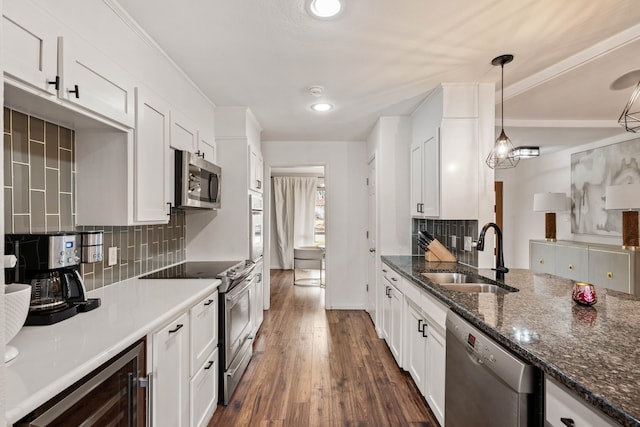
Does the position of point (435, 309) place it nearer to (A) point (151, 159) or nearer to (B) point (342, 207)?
(A) point (151, 159)

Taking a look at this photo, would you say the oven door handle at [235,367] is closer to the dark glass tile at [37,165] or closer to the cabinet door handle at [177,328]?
the cabinet door handle at [177,328]

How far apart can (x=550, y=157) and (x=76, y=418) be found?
5.06 m

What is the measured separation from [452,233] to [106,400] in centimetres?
278

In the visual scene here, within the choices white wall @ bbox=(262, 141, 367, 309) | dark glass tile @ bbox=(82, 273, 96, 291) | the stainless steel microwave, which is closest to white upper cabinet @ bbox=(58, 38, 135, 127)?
the stainless steel microwave

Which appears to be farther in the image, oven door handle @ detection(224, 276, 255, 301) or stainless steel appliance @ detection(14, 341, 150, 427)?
oven door handle @ detection(224, 276, 255, 301)

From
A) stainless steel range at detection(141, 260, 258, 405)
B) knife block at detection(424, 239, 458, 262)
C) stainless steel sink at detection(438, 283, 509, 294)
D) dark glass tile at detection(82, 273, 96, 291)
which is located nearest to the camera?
dark glass tile at detection(82, 273, 96, 291)

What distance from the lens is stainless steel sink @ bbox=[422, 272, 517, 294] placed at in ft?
6.60

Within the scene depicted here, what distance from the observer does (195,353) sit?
68.2 inches

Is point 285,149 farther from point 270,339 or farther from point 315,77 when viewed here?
point 270,339

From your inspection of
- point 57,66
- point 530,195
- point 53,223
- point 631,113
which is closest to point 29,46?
point 57,66

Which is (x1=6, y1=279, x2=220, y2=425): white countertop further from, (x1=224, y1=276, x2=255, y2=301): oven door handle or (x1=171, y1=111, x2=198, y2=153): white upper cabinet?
(x1=171, y1=111, x2=198, y2=153): white upper cabinet

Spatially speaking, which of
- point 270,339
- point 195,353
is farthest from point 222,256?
point 195,353

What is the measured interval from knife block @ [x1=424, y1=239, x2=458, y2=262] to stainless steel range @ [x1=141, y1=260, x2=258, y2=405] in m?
1.64

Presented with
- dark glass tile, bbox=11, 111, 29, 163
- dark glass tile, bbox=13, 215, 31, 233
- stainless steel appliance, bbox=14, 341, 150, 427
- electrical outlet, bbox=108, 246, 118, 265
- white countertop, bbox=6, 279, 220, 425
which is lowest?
stainless steel appliance, bbox=14, 341, 150, 427
